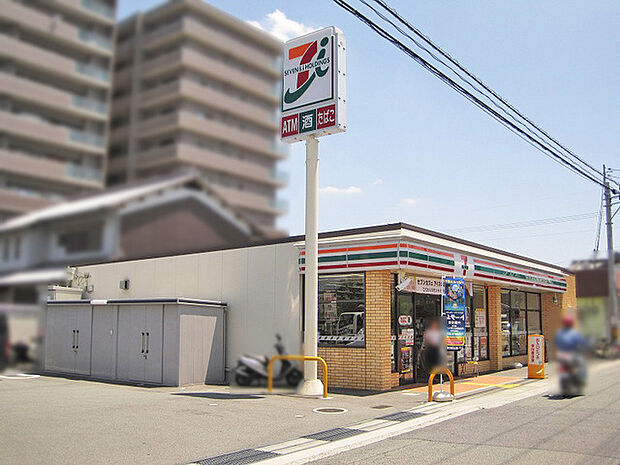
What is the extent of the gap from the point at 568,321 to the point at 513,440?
12.7 meters

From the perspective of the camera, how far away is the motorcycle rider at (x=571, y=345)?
3.28ft

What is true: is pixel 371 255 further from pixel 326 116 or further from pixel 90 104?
pixel 90 104

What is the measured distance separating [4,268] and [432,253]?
20.2 meters

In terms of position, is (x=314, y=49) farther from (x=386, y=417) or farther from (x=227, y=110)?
(x=386, y=417)

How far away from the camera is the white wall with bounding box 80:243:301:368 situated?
21.7 metres

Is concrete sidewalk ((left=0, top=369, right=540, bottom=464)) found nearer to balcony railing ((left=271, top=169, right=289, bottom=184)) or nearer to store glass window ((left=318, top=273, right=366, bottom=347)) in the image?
store glass window ((left=318, top=273, right=366, bottom=347))

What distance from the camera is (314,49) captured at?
16.2 ft

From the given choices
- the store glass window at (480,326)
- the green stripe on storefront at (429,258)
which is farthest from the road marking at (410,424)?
the store glass window at (480,326)

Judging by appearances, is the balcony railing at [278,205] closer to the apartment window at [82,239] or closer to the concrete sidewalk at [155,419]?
the apartment window at [82,239]

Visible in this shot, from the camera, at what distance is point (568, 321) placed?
3.45ft

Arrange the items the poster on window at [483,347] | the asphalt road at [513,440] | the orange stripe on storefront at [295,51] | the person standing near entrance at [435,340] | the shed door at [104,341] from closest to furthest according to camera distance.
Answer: the person standing near entrance at [435,340]
the orange stripe on storefront at [295,51]
the asphalt road at [513,440]
the shed door at [104,341]
the poster on window at [483,347]

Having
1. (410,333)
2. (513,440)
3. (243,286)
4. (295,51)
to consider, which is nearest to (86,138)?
(295,51)

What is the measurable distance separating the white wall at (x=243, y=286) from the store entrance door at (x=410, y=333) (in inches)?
145

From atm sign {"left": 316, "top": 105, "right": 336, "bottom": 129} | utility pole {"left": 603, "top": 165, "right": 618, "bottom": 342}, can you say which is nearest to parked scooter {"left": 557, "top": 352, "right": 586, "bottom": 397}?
utility pole {"left": 603, "top": 165, "right": 618, "bottom": 342}
